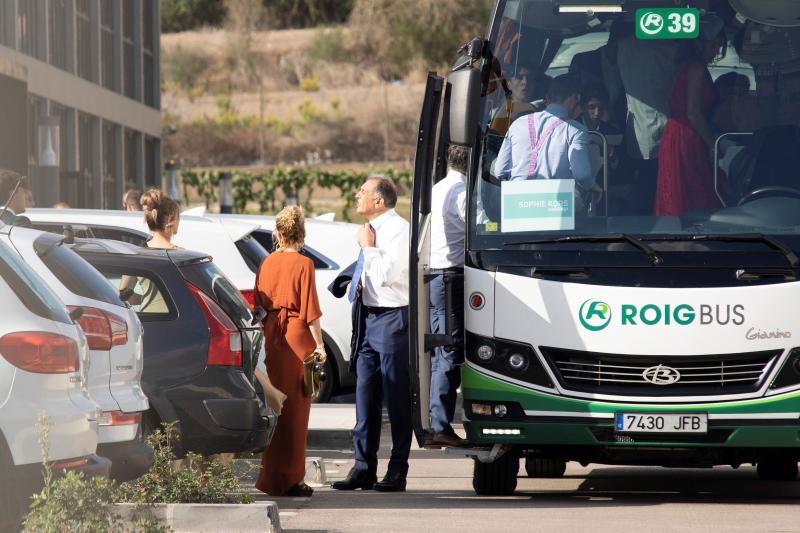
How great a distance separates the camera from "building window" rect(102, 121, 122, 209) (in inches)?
1405

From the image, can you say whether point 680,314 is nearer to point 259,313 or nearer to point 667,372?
point 667,372

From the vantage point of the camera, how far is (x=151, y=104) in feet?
133

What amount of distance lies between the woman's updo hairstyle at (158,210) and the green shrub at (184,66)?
318ft

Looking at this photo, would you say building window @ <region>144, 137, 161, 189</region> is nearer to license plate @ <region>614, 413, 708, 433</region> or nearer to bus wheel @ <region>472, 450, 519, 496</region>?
bus wheel @ <region>472, 450, 519, 496</region>

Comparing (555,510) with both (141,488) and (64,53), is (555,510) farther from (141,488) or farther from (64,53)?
(64,53)

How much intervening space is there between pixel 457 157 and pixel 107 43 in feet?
87.0

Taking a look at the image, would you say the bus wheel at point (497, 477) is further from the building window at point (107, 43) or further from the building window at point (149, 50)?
the building window at point (149, 50)

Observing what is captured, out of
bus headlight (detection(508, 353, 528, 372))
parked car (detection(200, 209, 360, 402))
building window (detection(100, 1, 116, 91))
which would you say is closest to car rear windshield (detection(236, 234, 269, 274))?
parked car (detection(200, 209, 360, 402))

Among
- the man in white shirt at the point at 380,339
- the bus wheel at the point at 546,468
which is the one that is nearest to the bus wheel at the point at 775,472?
the bus wheel at the point at 546,468

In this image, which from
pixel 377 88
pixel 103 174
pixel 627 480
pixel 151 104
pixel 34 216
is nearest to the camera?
pixel 627 480

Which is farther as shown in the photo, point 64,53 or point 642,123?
point 64,53

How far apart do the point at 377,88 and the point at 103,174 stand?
6598cm

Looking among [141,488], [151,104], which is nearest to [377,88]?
[151,104]

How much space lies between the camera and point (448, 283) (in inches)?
405
